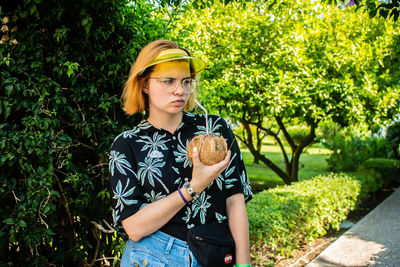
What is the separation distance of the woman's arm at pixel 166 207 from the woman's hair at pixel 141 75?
1.71 feet

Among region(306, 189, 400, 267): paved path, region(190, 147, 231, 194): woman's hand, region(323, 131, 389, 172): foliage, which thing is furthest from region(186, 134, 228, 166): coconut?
region(323, 131, 389, 172): foliage

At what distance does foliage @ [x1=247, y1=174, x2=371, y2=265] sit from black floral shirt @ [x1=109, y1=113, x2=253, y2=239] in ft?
8.60

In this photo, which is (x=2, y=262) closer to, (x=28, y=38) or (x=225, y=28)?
(x=28, y=38)

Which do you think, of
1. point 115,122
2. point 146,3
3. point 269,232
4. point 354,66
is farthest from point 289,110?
point 115,122

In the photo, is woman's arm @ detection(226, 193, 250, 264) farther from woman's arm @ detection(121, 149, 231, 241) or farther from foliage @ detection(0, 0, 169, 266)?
foliage @ detection(0, 0, 169, 266)

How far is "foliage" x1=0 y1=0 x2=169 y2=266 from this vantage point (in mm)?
2279

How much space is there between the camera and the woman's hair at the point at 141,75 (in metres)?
1.69

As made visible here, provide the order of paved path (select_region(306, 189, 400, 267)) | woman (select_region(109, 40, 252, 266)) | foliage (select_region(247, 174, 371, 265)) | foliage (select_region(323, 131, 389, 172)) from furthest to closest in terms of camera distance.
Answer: foliage (select_region(323, 131, 389, 172)), paved path (select_region(306, 189, 400, 267)), foliage (select_region(247, 174, 371, 265)), woman (select_region(109, 40, 252, 266))

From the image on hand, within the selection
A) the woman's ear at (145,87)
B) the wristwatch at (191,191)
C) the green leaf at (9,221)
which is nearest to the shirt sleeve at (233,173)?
the wristwatch at (191,191)

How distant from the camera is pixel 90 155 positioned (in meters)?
2.81

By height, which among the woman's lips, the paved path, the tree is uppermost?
the tree

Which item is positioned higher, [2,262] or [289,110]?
[289,110]

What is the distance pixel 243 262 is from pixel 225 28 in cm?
620

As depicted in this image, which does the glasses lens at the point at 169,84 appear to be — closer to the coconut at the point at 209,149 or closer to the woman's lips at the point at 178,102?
the woman's lips at the point at 178,102
